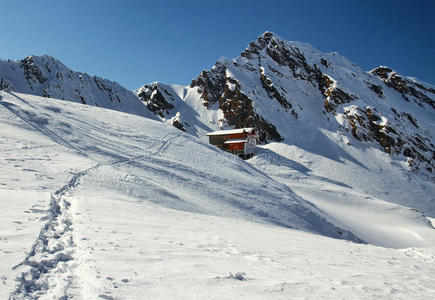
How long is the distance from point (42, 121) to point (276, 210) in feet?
78.0

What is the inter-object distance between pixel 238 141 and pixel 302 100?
35.9 meters

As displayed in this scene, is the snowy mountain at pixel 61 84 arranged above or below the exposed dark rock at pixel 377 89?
below

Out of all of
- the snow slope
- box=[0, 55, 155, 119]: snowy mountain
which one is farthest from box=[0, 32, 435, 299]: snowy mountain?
box=[0, 55, 155, 119]: snowy mountain

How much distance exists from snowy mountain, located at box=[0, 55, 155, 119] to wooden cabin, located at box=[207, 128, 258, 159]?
40.4 m

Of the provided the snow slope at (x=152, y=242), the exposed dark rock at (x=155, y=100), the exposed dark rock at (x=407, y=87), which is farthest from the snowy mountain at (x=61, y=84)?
the exposed dark rock at (x=407, y=87)

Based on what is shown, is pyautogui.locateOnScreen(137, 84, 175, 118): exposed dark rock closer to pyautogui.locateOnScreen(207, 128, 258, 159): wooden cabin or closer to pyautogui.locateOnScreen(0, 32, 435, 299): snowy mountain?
pyautogui.locateOnScreen(0, 32, 435, 299): snowy mountain

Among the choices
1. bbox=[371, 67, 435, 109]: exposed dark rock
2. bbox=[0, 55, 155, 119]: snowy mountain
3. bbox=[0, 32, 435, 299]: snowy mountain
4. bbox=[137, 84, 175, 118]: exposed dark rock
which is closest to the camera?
bbox=[0, 32, 435, 299]: snowy mountain

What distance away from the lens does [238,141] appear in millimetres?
51031

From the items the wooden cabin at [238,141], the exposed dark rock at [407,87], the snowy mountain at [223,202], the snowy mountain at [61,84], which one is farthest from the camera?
the exposed dark rock at [407,87]

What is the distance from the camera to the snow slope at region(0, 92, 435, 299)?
388cm

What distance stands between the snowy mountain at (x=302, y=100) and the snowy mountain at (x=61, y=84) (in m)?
8.87

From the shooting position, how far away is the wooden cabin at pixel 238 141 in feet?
165

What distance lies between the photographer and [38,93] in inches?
3095

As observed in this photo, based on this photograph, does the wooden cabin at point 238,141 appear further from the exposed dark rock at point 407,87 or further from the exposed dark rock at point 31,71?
the exposed dark rock at point 31,71
